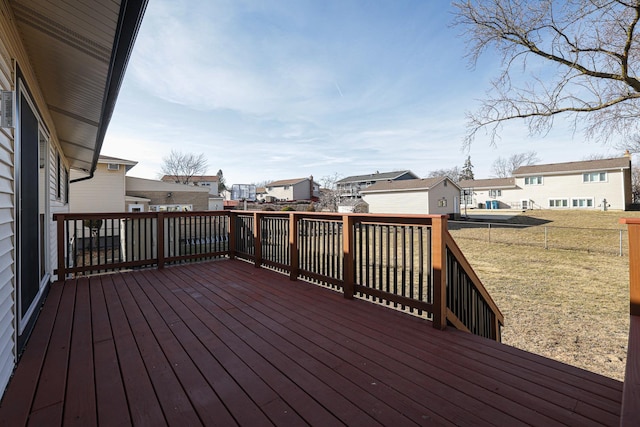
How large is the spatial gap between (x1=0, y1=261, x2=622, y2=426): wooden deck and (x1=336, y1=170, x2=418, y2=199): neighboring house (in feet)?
109

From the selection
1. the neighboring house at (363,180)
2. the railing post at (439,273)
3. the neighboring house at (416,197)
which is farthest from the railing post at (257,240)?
the neighboring house at (363,180)

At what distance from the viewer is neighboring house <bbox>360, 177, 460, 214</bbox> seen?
72.0ft

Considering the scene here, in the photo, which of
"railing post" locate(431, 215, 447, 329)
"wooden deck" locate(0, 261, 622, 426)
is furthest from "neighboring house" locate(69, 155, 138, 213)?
"railing post" locate(431, 215, 447, 329)

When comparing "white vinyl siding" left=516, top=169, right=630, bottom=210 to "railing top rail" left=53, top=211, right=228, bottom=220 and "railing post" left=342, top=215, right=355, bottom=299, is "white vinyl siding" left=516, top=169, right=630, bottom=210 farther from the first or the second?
"railing top rail" left=53, top=211, right=228, bottom=220

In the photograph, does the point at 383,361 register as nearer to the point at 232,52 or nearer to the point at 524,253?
the point at 232,52

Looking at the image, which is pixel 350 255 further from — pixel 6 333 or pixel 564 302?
pixel 564 302

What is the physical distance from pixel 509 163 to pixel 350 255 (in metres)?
51.3

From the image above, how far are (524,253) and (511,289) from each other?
15.3ft

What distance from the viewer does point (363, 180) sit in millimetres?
40281

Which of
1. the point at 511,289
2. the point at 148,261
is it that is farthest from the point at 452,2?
the point at 148,261

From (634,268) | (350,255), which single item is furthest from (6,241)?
(634,268)

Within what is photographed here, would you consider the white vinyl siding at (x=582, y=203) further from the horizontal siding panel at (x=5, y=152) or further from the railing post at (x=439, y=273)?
the horizontal siding panel at (x=5, y=152)

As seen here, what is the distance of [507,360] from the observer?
2027 millimetres

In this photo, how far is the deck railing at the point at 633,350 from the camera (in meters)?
1.13
